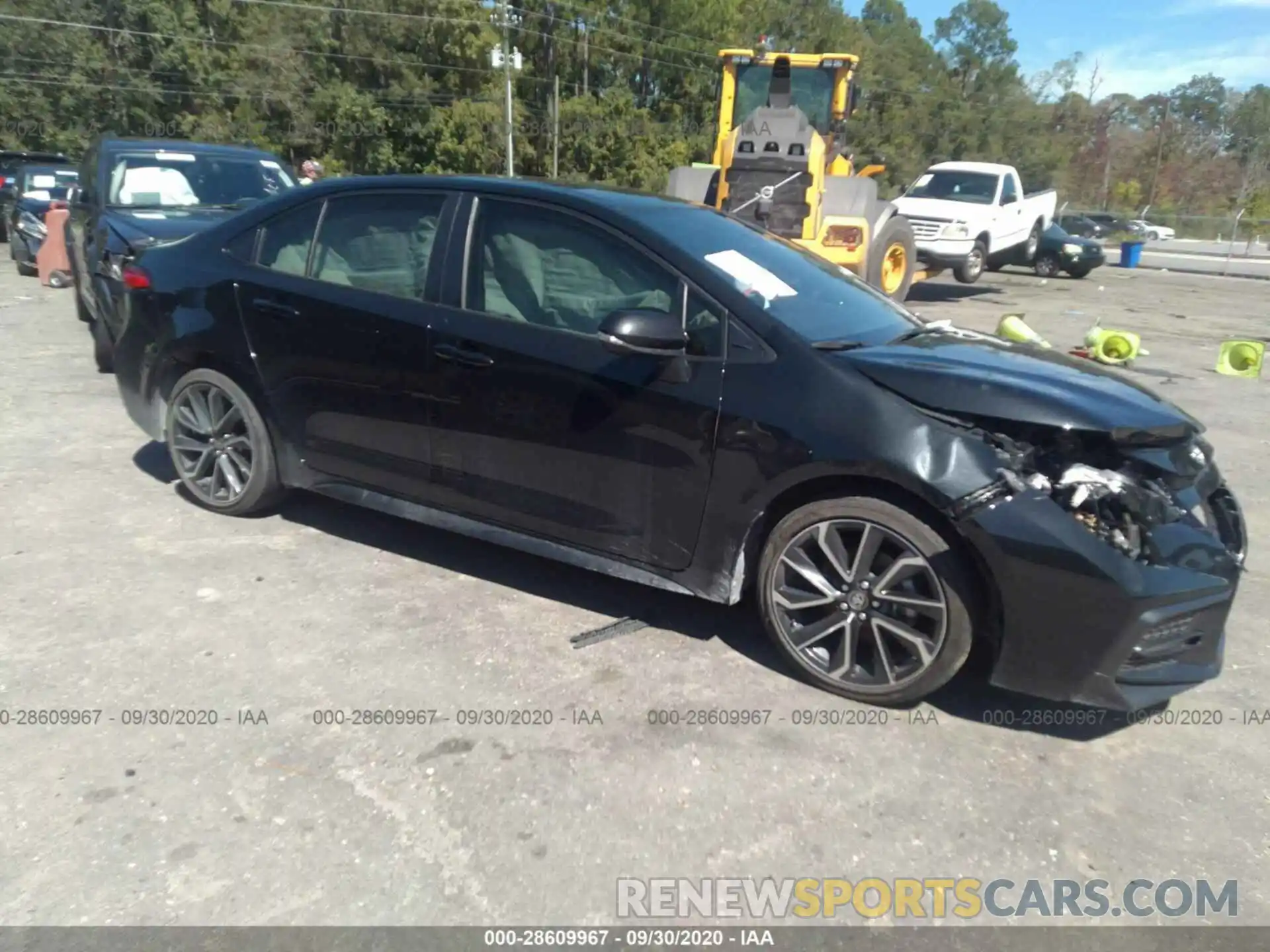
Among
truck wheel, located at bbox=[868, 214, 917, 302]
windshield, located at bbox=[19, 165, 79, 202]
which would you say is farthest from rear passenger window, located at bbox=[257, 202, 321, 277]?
windshield, located at bbox=[19, 165, 79, 202]

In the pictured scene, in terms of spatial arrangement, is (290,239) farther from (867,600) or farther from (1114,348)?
(1114,348)

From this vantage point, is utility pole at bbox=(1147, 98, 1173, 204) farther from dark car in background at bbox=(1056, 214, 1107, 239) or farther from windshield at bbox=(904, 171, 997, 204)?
windshield at bbox=(904, 171, 997, 204)

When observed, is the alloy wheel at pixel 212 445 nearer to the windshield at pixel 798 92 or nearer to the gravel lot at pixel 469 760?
the gravel lot at pixel 469 760

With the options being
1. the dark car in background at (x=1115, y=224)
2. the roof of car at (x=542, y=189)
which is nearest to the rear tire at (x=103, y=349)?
the roof of car at (x=542, y=189)

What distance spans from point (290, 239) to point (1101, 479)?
140 inches

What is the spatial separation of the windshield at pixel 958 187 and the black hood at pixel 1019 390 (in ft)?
53.4

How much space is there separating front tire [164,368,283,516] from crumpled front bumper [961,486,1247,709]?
3252mm

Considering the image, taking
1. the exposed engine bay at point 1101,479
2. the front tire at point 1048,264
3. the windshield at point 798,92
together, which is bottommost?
the front tire at point 1048,264

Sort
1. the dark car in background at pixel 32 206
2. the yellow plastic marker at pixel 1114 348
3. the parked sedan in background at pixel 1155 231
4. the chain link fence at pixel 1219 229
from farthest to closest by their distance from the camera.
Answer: the parked sedan in background at pixel 1155 231, the chain link fence at pixel 1219 229, the dark car in background at pixel 32 206, the yellow plastic marker at pixel 1114 348

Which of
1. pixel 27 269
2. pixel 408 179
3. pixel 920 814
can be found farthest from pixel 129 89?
pixel 920 814

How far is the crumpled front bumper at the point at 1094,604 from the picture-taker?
3.14 metres

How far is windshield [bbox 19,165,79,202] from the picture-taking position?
16.2m

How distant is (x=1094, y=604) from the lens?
10.3 feet

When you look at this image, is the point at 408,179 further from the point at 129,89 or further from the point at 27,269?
the point at 129,89
